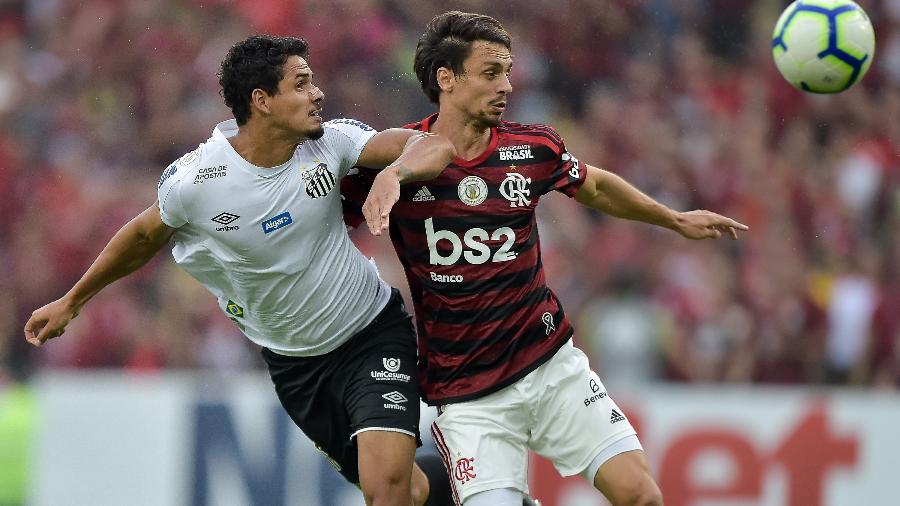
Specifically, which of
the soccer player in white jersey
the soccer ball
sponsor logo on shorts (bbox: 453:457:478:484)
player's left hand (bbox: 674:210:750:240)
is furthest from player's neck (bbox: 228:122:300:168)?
the soccer ball

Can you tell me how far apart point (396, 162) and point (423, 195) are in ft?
1.08

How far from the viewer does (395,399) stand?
229 inches

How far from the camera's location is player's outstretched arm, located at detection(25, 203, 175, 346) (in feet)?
19.1

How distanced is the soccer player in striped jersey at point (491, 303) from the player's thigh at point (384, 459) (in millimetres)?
229

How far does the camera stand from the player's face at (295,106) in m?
5.70

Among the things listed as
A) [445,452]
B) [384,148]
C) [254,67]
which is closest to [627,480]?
[445,452]

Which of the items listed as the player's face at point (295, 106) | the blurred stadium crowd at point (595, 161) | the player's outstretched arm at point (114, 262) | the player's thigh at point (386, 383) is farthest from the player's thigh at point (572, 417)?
the blurred stadium crowd at point (595, 161)

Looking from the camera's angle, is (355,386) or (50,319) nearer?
(355,386)

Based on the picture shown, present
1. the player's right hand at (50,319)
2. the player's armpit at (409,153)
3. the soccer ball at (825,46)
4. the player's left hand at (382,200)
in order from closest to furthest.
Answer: the player's left hand at (382,200)
the player's armpit at (409,153)
the player's right hand at (50,319)
the soccer ball at (825,46)

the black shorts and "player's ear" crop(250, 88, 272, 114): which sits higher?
"player's ear" crop(250, 88, 272, 114)

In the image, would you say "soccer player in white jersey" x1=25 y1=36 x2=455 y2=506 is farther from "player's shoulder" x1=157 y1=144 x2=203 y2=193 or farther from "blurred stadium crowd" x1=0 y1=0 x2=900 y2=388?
"blurred stadium crowd" x1=0 y1=0 x2=900 y2=388

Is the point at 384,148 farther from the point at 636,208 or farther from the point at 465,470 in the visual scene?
the point at 465,470

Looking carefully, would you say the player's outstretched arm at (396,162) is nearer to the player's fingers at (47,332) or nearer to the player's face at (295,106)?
the player's face at (295,106)

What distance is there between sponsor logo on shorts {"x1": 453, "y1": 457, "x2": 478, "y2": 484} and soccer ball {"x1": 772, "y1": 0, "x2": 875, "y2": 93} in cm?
270
